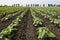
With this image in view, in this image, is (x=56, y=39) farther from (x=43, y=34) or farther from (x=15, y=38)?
(x=15, y=38)

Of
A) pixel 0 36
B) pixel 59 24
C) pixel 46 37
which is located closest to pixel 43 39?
pixel 46 37

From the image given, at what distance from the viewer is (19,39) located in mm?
11258

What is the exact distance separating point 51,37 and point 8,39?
9.44 ft

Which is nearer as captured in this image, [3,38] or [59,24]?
[3,38]

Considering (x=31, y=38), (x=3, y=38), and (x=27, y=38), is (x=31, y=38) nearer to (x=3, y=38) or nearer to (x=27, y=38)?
(x=27, y=38)

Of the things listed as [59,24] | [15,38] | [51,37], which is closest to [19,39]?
[15,38]

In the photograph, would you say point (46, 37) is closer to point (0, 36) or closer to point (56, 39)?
point (56, 39)

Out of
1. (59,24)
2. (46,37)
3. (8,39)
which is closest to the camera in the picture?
(8,39)

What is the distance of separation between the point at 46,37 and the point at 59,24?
19.3ft

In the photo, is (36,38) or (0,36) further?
(36,38)

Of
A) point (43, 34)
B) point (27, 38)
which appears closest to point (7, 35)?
point (27, 38)

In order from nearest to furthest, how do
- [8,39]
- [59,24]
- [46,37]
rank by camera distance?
[8,39] < [46,37] < [59,24]

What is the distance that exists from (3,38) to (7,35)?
87cm

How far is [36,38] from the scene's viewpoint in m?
11.5
